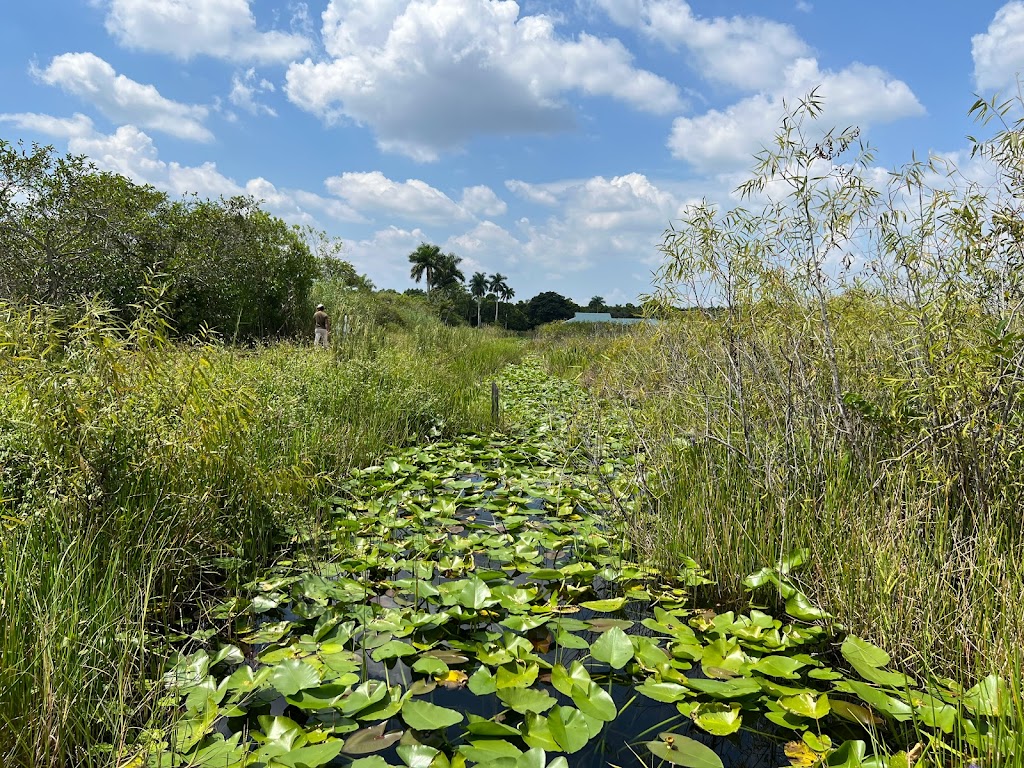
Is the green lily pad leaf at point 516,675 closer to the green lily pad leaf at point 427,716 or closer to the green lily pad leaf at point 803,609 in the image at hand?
the green lily pad leaf at point 427,716

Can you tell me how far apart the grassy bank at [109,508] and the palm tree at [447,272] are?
52.4 m

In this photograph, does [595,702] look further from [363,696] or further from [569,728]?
[363,696]

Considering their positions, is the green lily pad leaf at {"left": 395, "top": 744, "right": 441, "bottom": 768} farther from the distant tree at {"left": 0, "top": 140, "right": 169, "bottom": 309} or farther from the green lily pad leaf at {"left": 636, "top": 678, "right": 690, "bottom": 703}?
the distant tree at {"left": 0, "top": 140, "right": 169, "bottom": 309}

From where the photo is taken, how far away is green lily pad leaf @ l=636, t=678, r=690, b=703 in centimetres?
182

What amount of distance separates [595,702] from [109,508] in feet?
6.53

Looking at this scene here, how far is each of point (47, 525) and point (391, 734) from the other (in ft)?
4.78

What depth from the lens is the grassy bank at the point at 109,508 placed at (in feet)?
5.18

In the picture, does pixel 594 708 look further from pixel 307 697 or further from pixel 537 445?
pixel 537 445

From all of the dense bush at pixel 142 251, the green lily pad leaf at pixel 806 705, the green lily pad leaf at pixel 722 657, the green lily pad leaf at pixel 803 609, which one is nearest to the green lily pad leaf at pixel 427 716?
the green lily pad leaf at pixel 722 657

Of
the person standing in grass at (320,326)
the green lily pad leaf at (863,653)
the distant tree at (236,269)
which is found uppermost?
the distant tree at (236,269)

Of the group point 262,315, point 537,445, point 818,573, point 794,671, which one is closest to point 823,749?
point 794,671

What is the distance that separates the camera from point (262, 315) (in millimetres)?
13047

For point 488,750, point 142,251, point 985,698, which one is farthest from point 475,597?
point 142,251

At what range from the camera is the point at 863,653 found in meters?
1.91
